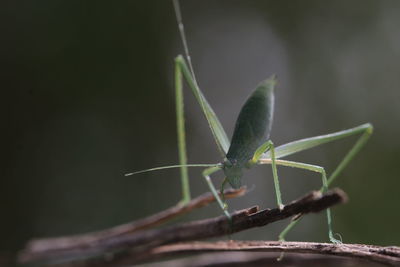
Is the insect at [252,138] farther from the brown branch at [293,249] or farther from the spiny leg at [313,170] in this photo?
the brown branch at [293,249]

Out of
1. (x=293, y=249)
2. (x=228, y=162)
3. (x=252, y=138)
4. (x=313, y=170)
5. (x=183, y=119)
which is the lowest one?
(x=293, y=249)

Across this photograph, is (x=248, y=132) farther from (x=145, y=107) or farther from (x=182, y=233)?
(x=145, y=107)

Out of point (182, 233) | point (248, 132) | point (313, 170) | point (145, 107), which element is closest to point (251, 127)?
point (248, 132)

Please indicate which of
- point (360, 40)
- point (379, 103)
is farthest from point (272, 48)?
point (379, 103)

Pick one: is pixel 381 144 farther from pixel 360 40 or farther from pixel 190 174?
pixel 190 174

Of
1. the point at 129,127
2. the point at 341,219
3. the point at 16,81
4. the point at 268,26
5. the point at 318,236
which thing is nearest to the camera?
the point at 341,219

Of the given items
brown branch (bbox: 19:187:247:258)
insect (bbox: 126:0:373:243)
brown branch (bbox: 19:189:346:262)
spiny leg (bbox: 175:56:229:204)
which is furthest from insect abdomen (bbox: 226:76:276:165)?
brown branch (bbox: 19:189:346:262)

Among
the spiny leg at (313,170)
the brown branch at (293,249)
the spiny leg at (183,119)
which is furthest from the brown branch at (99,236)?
the spiny leg at (183,119)
